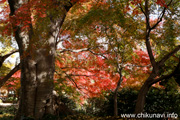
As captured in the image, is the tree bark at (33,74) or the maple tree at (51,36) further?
the tree bark at (33,74)

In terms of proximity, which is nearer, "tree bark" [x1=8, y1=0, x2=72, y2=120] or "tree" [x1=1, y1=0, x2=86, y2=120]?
"tree" [x1=1, y1=0, x2=86, y2=120]

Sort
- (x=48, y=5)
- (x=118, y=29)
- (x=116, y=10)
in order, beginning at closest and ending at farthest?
(x=48, y=5)
(x=116, y=10)
(x=118, y=29)

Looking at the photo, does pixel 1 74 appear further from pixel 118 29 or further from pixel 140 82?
pixel 140 82

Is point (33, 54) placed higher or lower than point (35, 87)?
higher

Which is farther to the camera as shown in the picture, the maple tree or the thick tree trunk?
the thick tree trunk

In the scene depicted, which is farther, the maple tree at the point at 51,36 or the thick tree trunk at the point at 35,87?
the thick tree trunk at the point at 35,87

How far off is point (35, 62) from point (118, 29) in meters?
3.16

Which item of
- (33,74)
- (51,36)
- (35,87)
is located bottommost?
(35,87)

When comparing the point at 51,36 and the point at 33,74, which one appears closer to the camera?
the point at 33,74

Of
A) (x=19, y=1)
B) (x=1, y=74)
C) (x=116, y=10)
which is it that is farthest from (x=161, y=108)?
(x=1, y=74)

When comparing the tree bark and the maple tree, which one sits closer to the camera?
the maple tree

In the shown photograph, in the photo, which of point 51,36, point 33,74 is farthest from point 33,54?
point 51,36

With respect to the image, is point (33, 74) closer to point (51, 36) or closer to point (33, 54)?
point (33, 54)

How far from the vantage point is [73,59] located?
29.8ft
